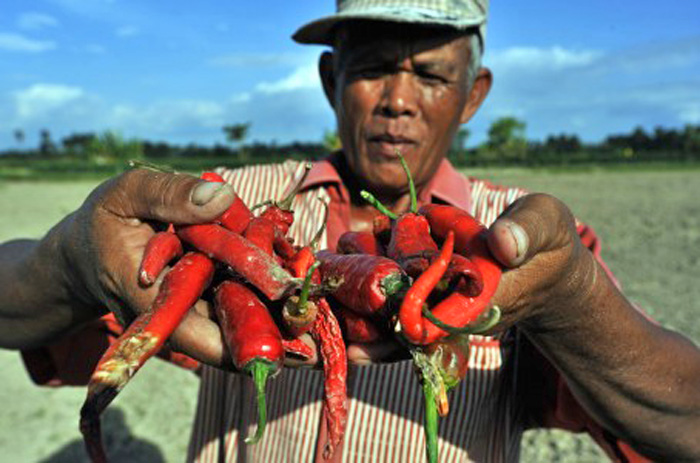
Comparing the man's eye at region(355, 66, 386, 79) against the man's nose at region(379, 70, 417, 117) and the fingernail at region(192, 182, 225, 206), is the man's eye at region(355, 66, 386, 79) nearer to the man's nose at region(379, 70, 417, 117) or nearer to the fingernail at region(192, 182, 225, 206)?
the man's nose at region(379, 70, 417, 117)

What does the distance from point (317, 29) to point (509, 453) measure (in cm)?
206

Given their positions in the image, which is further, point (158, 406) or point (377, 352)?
point (158, 406)

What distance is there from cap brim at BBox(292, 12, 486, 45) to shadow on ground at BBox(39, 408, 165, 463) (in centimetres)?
419

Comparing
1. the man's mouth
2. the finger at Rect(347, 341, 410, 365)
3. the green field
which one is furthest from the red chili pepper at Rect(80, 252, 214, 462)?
the green field

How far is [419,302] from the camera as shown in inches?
67.6

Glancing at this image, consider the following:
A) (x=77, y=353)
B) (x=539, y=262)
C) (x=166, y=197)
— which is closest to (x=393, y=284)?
(x=539, y=262)

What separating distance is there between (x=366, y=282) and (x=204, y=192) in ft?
1.71

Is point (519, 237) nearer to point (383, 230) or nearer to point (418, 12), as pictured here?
point (383, 230)

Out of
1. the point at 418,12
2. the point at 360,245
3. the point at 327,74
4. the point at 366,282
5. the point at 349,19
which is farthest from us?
the point at 327,74

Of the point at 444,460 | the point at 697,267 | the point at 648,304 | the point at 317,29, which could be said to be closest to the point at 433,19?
the point at 317,29

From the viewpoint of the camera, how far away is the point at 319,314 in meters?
1.96

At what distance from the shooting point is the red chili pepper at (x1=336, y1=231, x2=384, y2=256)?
2.27m

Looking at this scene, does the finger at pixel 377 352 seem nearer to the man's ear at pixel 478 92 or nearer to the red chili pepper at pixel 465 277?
the red chili pepper at pixel 465 277

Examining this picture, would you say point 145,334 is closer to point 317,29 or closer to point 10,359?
point 317,29
